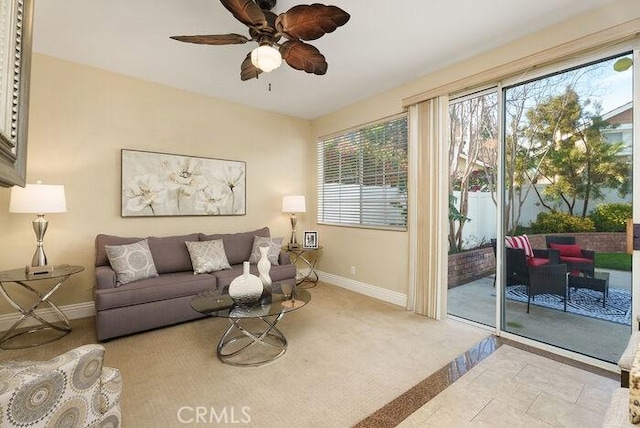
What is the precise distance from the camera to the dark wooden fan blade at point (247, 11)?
178 cm

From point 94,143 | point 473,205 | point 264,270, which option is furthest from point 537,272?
point 94,143

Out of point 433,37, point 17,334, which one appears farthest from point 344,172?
point 17,334

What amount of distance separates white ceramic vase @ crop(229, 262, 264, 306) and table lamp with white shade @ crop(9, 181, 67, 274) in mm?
1822

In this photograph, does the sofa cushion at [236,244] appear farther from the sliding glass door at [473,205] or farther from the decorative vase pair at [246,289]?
the sliding glass door at [473,205]

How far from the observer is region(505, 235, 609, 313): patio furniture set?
2.54 meters

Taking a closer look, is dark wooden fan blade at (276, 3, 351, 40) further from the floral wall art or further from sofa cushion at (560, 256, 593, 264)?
sofa cushion at (560, 256, 593, 264)

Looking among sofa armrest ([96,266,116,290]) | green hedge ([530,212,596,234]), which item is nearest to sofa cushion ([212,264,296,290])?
sofa armrest ([96,266,116,290])

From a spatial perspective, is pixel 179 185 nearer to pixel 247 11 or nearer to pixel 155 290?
pixel 155 290

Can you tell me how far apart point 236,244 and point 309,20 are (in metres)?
2.95

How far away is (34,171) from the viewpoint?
3113mm

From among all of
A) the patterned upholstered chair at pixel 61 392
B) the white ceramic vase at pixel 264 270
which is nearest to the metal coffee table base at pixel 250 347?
the white ceramic vase at pixel 264 270

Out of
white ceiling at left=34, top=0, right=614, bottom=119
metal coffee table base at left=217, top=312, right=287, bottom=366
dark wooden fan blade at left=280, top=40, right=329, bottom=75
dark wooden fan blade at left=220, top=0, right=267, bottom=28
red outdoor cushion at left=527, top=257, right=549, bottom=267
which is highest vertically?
white ceiling at left=34, top=0, right=614, bottom=119

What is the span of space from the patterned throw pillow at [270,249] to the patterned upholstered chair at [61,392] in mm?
2700

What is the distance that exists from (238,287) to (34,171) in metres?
2.58
